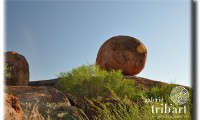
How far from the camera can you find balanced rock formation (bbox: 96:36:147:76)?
15.8m

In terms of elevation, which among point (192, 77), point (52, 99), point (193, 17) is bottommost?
point (52, 99)

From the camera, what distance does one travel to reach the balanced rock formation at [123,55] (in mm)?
15758

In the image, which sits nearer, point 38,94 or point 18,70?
point 38,94

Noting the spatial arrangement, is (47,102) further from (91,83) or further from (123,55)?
(123,55)

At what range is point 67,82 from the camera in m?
11.8

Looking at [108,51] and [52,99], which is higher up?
[108,51]

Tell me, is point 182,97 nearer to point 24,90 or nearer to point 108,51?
point 24,90

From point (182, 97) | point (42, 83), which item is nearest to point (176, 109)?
point (182, 97)

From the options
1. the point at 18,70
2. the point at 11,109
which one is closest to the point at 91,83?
the point at 18,70

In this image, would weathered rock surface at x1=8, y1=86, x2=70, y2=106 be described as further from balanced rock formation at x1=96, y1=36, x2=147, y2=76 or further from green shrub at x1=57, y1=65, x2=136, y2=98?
balanced rock formation at x1=96, y1=36, x2=147, y2=76

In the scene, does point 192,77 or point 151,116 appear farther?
point 151,116

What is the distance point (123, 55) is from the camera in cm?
1587

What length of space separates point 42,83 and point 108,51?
3.21m

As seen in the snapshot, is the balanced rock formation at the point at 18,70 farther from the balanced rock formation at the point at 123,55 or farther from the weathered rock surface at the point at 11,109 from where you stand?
the weathered rock surface at the point at 11,109
